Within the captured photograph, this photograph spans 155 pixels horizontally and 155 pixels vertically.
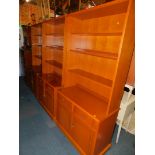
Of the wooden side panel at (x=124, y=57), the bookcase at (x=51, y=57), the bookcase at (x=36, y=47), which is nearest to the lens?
the wooden side panel at (x=124, y=57)

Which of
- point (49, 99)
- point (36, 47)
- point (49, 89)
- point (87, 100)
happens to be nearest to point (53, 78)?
point (49, 89)

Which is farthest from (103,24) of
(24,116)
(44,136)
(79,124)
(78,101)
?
(24,116)

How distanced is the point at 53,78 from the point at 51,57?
0.63 m

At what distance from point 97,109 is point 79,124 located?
345 millimetres

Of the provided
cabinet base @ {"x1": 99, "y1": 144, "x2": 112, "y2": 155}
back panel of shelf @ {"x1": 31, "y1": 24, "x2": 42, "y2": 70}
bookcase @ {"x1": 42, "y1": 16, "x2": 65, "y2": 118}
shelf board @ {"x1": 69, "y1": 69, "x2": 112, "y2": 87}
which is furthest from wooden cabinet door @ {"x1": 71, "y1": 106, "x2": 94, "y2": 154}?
back panel of shelf @ {"x1": 31, "y1": 24, "x2": 42, "y2": 70}

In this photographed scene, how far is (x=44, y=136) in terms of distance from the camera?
227cm

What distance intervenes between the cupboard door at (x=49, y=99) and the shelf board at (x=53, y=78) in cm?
13

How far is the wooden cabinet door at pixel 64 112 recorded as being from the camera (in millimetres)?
2115

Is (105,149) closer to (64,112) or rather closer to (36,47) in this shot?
(64,112)

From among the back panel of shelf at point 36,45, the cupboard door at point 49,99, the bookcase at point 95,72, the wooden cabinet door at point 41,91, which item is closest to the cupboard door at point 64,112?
the bookcase at point 95,72

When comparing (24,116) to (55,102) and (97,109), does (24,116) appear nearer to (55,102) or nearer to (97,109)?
(55,102)

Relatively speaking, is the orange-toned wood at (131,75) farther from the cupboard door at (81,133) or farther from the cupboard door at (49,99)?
the cupboard door at (49,99)

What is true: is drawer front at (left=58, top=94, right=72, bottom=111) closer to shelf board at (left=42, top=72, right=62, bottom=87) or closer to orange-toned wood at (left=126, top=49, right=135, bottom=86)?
shelf board at (left=42, top=72, right=62, bottom=87)

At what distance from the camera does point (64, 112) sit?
2248 mm
